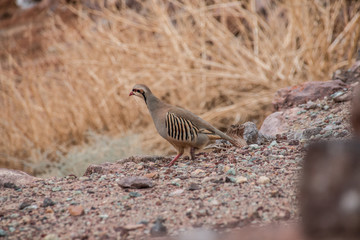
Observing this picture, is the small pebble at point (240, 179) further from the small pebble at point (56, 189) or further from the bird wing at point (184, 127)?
the small pebble at point (56, 189)

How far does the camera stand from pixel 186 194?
9.68 feet

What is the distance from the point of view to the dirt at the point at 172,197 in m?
2.51

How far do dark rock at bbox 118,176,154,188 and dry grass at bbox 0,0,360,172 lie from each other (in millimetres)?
2211

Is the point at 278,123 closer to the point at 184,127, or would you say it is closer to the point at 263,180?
the point at 184,127

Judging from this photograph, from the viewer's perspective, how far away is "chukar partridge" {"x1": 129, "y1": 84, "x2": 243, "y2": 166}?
12.6 feet

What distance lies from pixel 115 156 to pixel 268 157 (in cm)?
285

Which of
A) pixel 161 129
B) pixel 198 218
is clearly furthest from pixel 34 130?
pixel 198 218

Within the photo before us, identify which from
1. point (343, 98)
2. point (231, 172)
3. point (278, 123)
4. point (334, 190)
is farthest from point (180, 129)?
point (334, 190)

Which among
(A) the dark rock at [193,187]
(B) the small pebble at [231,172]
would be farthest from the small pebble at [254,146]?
(A) the dark rock at [193,187]

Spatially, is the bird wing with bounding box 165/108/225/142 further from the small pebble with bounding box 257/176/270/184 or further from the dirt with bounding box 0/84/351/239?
the small pebble with bounding box 257/176/270/184

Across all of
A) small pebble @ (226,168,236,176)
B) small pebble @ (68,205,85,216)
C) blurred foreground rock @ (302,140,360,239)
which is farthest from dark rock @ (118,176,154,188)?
blurred foreground rock @ (302,140,360,239)

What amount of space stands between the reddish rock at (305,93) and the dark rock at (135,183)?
7.81 ft

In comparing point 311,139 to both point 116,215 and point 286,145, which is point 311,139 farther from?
point 116,215

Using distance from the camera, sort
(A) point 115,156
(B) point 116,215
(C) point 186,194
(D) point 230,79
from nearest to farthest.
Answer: (B) point 116,215 → (C) point 186,194 → (A) point 115,156 → (D) point 230,79
